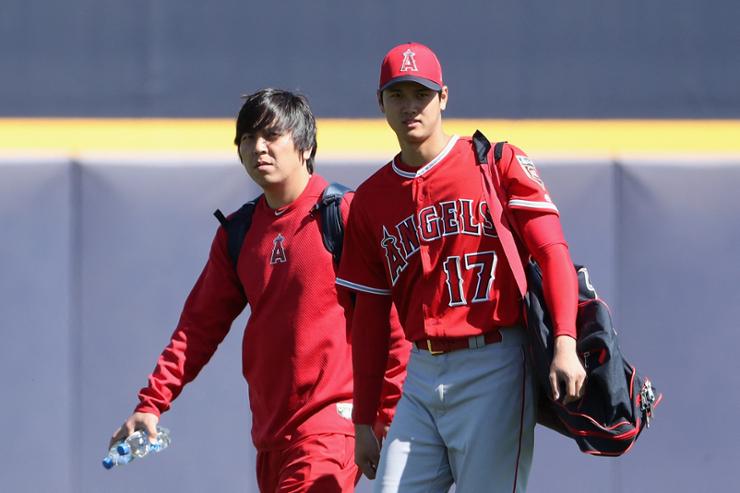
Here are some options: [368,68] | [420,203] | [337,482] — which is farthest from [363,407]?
[368,68]

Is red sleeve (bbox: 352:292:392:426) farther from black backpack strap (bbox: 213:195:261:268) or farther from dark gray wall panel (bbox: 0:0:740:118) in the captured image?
dark gray wall panel (bbox: 0:0:740:118)

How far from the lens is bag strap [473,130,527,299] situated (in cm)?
338

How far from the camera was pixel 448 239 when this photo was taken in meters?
3.45

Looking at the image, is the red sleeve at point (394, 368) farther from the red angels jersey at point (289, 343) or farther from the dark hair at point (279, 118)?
the dark hair at point (279, 118)

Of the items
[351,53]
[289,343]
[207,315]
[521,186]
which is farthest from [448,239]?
[351,53]

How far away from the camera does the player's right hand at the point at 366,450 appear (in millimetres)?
3664

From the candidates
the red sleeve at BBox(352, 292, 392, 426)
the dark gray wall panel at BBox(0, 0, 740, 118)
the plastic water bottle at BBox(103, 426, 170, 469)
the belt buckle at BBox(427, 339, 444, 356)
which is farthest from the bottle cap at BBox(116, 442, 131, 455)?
the dark gray wall panel at BBox(0, 0, 740, 118)

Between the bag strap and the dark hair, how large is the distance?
0.92m

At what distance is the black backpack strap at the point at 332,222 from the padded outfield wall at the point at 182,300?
152 centimetres

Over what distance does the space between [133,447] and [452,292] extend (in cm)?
122

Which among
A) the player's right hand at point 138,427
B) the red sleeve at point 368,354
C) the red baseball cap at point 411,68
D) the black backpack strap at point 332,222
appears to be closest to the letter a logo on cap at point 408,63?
the red baseball cap at point 411,68

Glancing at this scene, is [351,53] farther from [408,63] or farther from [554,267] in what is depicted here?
[554,267]

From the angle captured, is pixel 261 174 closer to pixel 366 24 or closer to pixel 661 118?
pixel 366 24

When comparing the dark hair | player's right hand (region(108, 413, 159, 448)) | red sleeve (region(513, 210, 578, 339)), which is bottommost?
player's right hand (region(108, 413, 159, 448))
